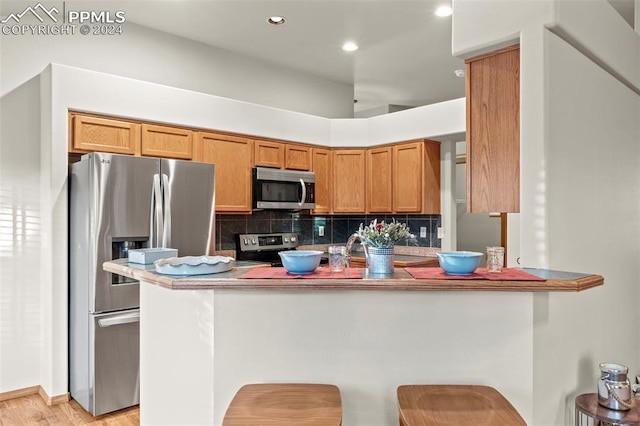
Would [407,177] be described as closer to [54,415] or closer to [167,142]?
[167,142]

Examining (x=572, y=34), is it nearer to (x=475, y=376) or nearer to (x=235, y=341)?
(x=475, y=376)

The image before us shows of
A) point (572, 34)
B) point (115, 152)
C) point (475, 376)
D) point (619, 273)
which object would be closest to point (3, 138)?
point (115, 152)

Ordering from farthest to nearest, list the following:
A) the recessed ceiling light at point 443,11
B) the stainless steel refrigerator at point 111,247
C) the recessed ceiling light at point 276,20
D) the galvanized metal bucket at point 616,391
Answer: the recessed ceiling light at point 276,20
the recessed ceiling light at point 443,11
the stainless steel refrigerator at point 111,247
the galvanized metal bucket at point 616,391

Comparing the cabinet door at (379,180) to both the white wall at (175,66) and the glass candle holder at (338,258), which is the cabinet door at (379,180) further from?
the glass candle holder at (338,258)

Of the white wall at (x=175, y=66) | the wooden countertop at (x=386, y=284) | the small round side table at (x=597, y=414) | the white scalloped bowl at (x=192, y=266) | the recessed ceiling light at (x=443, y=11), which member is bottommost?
the small round side table at (x=597, y=414)

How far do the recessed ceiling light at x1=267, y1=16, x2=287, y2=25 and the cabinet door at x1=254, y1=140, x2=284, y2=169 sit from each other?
110cm

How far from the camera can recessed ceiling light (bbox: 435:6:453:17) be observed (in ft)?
11.9

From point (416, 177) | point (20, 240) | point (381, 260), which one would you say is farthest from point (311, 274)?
point (416, 177)

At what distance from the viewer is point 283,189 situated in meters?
4.62

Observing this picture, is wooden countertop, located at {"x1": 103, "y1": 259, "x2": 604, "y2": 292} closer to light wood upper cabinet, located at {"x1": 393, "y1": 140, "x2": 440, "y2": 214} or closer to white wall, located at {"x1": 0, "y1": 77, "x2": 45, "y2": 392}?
white wall, located at {"x1": 0, "y1": 77, "x2": 45, "y2": 392}

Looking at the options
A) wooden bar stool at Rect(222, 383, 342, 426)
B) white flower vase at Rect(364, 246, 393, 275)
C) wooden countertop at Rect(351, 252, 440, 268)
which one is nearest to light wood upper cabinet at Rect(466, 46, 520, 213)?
white flower vase at Rect(364, 246, 393, 275)

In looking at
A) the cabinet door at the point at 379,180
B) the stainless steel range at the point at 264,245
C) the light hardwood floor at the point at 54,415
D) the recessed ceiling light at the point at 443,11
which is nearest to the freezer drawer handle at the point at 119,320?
the light hardwood floor at the point at 54,415

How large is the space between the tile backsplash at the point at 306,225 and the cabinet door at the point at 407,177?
0.41 m

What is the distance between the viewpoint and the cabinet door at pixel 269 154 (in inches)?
176
